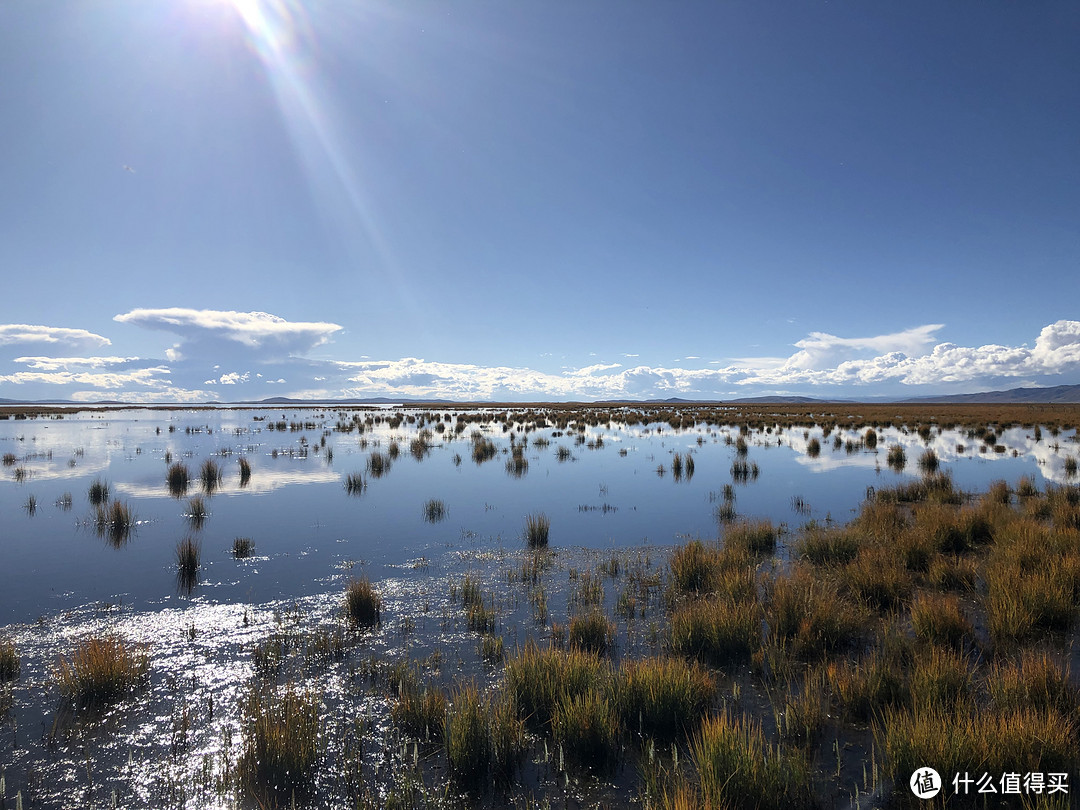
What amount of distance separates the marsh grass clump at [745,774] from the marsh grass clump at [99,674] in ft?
18.1

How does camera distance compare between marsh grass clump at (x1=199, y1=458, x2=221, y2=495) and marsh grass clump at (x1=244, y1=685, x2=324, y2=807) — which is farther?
marsh grass clump at (x1=199, y1=458, x2=221, y2=495)

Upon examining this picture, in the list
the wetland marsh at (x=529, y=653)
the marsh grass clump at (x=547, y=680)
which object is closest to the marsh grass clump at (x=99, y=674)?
the wetland marsh at (x=529, y=653)

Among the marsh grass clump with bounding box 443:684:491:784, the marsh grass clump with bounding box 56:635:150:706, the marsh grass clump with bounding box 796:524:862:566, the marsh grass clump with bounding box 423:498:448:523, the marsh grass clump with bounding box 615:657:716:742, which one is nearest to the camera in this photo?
the marsh grass clump with bounding box 443:684:491:784

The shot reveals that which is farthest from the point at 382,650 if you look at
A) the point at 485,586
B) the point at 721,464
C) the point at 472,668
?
the point at 721,464

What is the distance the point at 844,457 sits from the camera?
77.4ft

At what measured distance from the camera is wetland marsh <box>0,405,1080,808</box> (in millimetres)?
3725

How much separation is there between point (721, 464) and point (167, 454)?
1057 inches

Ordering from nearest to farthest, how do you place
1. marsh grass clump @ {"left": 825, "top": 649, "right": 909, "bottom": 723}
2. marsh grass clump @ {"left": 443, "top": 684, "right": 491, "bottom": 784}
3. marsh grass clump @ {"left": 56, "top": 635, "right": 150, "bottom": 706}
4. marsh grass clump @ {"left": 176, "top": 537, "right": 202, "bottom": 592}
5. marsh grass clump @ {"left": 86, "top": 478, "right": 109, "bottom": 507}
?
marsh grass clump @ {"left": 443, "top": 684, "right": 491, "bottom": 784} < marsh grass clump @ {"left": 825, "top": 649, "right": 909, "bottom": 723} < marsh grass clump @ {"left": 56, "top": 635, "right": 150, "bottom": 706} < marsh grass clump @ {"left": 176, "top": 537, "right": 202, "bottom": 592} < marsh grass clump @ {"left": 86, "top": 478, "right": 109, "bottom": 507}

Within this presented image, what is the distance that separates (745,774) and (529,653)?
2.17 meters

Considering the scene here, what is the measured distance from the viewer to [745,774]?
135 inches

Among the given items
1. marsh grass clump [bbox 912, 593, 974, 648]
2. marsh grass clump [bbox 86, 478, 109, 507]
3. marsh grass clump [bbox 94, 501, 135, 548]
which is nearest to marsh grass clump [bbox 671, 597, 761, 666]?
marsh grass clump [bbox 912, 593, 974, 648]

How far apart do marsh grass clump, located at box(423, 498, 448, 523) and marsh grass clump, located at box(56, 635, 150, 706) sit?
7.40m

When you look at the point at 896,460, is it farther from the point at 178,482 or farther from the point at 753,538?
the point at 178,482

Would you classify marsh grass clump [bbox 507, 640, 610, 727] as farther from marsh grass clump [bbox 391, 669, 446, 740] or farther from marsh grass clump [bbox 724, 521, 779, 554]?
marsh grass clump [bbox 724, 521, 779, 554]
